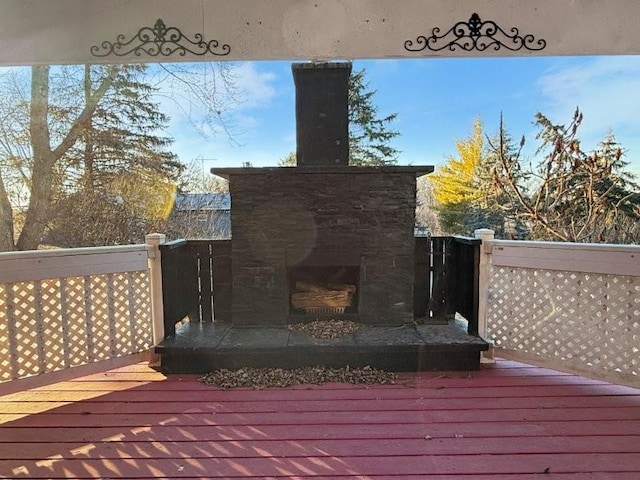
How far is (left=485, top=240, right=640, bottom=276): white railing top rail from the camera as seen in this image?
229 centimetres

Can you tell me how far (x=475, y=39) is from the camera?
2031mm

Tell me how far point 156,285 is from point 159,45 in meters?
1.64

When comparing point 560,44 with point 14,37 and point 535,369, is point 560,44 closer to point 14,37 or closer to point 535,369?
point 535,369

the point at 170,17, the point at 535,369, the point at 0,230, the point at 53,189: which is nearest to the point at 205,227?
the point at 53,189

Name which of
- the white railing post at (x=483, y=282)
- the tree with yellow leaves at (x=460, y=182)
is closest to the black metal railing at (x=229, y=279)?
the white railing post at (x=483, y=282)

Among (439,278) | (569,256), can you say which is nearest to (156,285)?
(439,278)

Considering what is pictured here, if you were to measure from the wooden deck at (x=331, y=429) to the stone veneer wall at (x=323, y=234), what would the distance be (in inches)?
27.8

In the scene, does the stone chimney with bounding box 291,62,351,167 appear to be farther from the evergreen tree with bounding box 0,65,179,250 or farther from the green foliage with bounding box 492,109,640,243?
the evergreen tree with bounding box 0,65,179,250

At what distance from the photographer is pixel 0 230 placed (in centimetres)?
489

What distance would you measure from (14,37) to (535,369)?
3.80m

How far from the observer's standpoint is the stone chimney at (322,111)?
2996mm

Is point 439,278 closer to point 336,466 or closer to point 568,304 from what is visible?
point 568,304

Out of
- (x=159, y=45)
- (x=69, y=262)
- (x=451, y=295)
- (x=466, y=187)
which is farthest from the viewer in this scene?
(x=466, y=187)

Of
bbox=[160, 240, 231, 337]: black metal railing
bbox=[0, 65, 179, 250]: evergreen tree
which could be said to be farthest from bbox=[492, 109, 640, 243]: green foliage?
bbox=[0, 65, 179, 250]: evergreen tree
